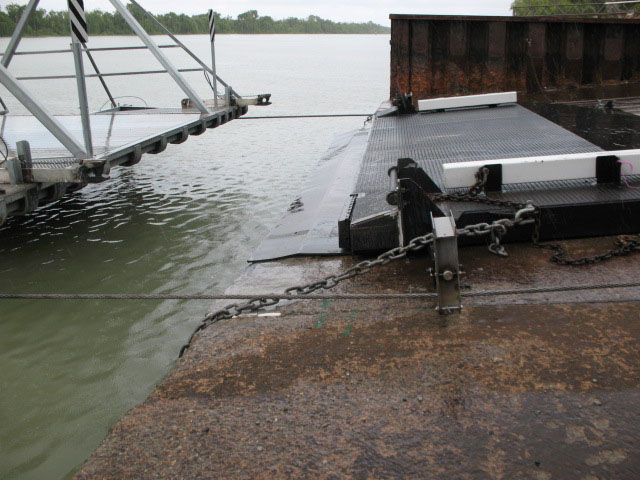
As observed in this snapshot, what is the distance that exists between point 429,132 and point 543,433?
17.9 ft

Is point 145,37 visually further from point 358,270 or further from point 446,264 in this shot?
point 446,264

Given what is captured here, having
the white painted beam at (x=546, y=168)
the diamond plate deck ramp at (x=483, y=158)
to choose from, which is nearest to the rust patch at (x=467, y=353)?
the diamond plate deck ramp at (x=483, y=158)

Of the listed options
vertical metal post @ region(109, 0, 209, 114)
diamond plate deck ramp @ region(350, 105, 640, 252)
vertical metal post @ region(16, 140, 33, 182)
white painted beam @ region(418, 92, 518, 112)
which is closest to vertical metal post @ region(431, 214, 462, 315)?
diamond plate deck ramp @ region(350, 105, 640, 252)

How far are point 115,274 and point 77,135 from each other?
310 centimetres

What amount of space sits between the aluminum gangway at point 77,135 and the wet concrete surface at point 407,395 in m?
3.62

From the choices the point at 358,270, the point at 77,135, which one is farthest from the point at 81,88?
the point at 358,270

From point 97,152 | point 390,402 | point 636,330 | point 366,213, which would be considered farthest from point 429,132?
point 390,402

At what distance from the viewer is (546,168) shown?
413cm

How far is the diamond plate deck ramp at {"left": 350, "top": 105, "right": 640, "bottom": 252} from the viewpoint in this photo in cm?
386

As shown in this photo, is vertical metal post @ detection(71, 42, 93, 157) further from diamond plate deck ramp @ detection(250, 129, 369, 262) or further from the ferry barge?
the ferry barge

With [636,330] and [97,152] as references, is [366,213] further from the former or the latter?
[97,152]

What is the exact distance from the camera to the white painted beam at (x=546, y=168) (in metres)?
4.12

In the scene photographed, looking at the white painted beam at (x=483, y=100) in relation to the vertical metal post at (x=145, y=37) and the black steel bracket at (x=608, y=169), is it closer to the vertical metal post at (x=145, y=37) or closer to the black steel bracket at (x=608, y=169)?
the vertical metal post at (x=145, y=37)

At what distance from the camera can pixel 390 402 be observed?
240 cm
